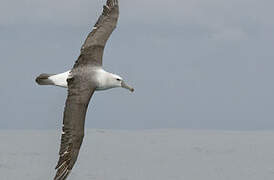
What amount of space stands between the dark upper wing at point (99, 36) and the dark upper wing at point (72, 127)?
1518 millimetres

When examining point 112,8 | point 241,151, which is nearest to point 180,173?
point 241,151

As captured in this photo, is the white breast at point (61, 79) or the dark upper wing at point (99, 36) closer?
the white breast at point (61, 79)

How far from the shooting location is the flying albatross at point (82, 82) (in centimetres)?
1903

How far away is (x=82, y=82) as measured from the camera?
20766mm

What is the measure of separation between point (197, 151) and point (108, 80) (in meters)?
124

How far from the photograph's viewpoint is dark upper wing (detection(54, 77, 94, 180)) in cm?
1880

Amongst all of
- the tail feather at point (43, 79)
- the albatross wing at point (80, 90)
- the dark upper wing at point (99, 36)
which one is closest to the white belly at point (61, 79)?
the albatross wing at point (80, 90)

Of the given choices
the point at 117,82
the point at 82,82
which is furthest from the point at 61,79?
the point at 117,82

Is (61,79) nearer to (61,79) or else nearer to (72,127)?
(61,79)

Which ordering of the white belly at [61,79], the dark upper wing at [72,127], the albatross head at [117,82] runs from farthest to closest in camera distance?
the albatross head at [117,82] → the white belly at [61,79] → the dark upper wing at [72,127]

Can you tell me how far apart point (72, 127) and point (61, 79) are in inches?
89.4

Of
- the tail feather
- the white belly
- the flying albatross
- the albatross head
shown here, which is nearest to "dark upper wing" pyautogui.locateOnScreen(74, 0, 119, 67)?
the flying albatross

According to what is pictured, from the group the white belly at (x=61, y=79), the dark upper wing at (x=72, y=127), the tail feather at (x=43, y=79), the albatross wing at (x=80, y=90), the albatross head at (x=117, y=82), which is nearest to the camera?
the dark upper wing at (x=72, y=127)

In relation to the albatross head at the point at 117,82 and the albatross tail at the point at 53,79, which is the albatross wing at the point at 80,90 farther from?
the albatross head at the point at 117,82
